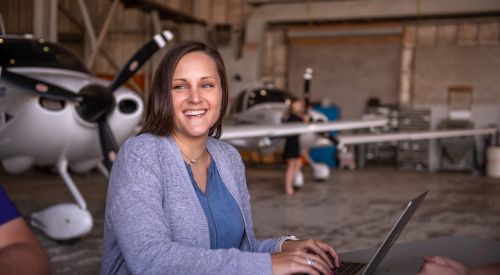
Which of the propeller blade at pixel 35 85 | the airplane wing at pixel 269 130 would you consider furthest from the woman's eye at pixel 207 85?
the airplane wing at pixel 269 130

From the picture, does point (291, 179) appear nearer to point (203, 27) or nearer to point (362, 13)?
point (362, 13)

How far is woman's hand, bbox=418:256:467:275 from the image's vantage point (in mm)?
1176

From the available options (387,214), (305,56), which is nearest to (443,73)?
(305,56)

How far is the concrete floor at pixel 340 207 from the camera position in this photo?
4.82 m

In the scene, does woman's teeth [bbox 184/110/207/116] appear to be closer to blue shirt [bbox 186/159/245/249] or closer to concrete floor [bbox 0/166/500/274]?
blue shirt [bbox 186/159/245/249]

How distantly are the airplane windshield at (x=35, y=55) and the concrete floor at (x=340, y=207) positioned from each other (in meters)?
1.77

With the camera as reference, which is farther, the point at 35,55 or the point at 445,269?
the point at 35,55

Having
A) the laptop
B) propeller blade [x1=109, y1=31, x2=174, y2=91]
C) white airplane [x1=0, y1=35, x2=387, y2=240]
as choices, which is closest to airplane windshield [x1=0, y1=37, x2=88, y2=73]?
white airplane [x1=0, y1=35, x2=387, y2=240]

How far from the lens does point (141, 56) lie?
5.20 m

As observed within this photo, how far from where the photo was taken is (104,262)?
4.60ft

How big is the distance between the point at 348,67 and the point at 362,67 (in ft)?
1.37

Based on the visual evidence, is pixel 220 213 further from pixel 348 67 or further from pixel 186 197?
pixel 348 67

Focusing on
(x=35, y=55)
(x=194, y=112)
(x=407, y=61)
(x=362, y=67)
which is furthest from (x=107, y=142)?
(x=407, y=61)

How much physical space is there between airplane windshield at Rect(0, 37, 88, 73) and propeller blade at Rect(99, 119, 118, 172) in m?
0.91
